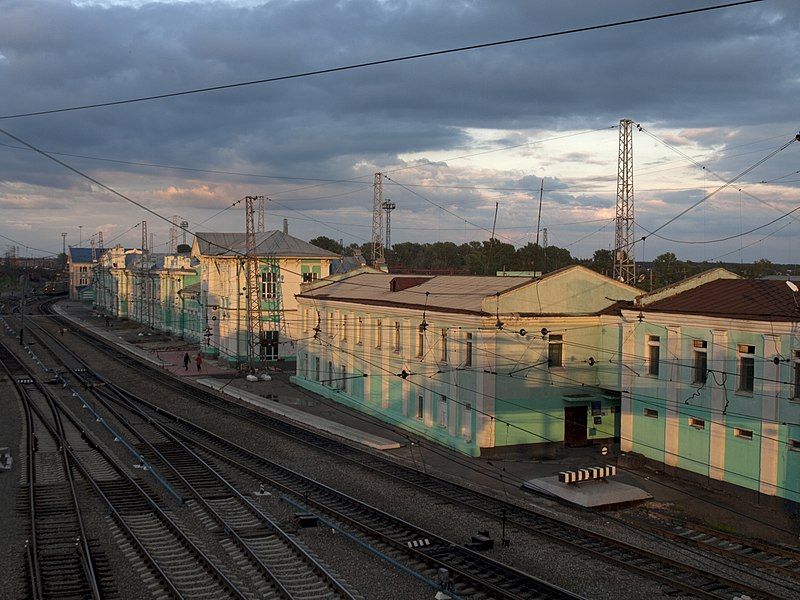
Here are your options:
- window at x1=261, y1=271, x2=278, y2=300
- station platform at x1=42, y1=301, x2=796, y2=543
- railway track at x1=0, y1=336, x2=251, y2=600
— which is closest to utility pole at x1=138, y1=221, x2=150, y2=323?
window at x1=261, y1=271, x2=278, y2=300

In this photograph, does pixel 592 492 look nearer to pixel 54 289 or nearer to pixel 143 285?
pixel 143 285

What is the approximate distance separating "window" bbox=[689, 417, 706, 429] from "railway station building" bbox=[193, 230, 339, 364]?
3362 cm

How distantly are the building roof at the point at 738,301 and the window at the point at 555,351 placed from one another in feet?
14.3

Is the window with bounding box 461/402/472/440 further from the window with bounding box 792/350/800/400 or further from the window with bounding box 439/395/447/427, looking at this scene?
the window with bounding box 792/350/800/400

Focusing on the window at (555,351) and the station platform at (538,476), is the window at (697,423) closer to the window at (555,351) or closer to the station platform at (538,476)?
the station platform at (538,476)

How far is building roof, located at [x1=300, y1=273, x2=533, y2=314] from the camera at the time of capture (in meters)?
30.3

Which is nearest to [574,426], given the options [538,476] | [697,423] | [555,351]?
[555,351]

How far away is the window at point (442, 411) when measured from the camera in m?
30.3

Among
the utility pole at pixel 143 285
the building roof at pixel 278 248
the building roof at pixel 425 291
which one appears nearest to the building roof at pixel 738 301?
the building roof at pixel 425 291

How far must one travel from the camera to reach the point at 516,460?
1076 inches

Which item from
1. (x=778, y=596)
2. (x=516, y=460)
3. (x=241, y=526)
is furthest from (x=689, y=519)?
(x=241, y=526)

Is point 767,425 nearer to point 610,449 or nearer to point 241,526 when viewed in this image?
point 610,449

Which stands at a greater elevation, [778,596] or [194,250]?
[194,250]

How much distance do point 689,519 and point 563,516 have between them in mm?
3336
